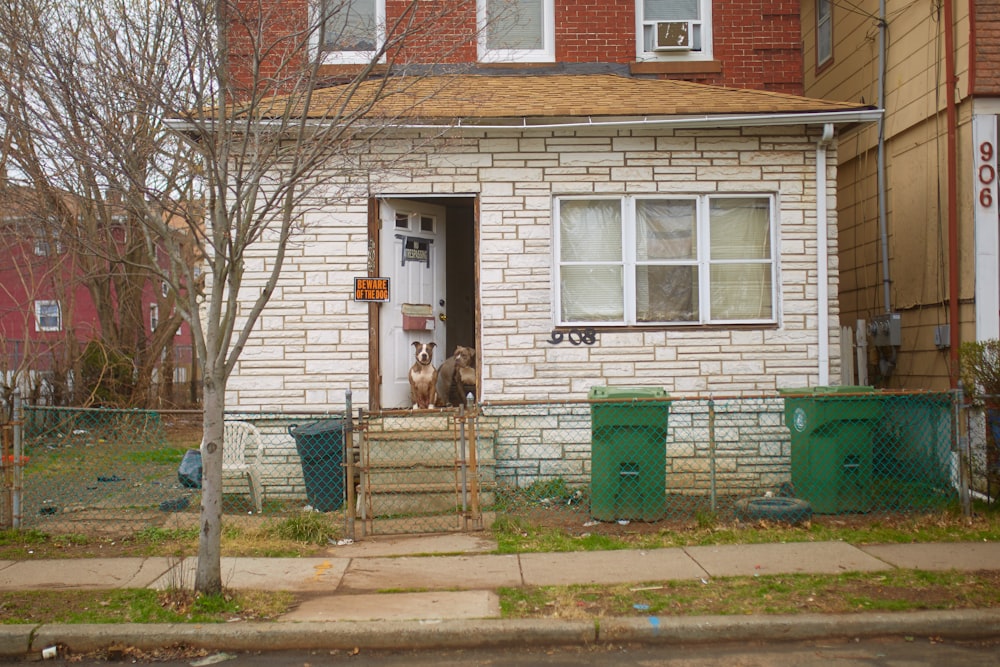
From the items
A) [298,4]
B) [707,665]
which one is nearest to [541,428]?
[707,665]

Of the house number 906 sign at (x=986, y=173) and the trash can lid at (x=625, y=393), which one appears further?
the house number 906 sign at (x=986, y=173)

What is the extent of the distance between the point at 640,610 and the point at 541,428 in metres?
3.64

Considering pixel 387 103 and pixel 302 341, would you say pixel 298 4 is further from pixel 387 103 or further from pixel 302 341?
pixel 302 341

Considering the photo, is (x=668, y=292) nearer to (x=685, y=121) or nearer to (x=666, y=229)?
(x=666, y=229)

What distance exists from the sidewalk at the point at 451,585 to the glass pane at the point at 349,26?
4114 millimetres

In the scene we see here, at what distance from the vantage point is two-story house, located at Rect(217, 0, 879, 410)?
902cm

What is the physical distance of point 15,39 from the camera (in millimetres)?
6035

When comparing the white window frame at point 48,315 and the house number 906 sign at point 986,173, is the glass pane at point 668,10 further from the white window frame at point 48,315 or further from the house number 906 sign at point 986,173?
the white window frame at point 48,315

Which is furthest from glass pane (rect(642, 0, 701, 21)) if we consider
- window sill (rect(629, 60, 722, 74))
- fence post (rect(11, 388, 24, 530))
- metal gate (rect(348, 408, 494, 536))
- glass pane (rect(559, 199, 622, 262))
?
fence post (rect(11, 388, 24, 530))

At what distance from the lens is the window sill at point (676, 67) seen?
11.2 metres

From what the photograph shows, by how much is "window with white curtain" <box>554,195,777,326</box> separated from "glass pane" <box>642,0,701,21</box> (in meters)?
3.36

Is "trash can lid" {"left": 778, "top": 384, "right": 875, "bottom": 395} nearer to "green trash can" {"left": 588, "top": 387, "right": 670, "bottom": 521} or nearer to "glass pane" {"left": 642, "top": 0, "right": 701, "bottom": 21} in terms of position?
"green trash can" {"left": 588, "top": 387, "right": 670, "bottom": 521}

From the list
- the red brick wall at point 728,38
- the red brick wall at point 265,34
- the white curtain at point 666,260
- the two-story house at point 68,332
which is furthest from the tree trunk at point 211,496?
the two-story house at point 68,332

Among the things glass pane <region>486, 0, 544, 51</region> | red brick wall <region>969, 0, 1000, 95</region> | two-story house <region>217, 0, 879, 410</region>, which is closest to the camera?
red brick wall <region>969, 0, 1000, 95</region>
